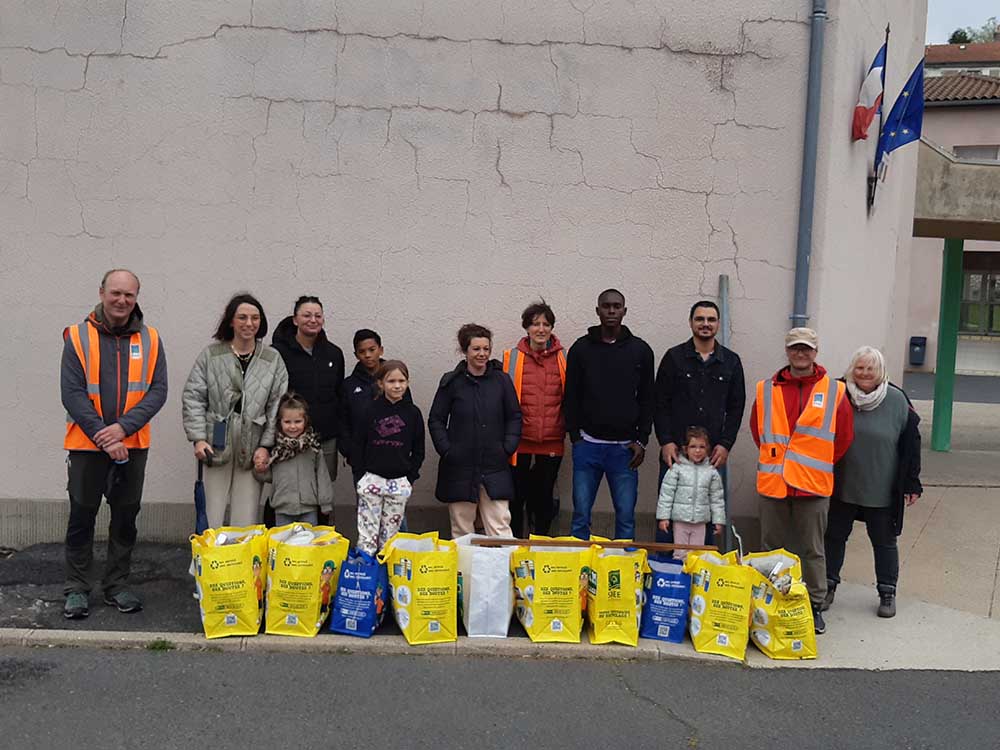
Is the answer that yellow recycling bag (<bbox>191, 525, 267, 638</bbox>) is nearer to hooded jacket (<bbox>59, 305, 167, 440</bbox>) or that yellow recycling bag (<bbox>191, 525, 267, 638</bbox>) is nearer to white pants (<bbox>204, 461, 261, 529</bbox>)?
white pants (<bbox>204, 461, 261, 529</bbox>)

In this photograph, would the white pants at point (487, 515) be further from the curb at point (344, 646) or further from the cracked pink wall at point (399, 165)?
the cracked pink wall at point (399, 165)

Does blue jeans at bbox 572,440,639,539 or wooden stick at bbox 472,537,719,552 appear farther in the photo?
blue jeans at bbox 572,440,639,539

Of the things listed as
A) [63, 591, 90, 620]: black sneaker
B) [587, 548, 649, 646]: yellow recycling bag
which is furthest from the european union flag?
[63, 591, 90, 620]: black sneaker

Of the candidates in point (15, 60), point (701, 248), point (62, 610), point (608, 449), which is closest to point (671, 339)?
point (701, 248)

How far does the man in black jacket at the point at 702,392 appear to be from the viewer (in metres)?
5.59

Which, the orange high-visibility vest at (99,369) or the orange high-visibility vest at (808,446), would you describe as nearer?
the orange high-visibility vest at (99,369)

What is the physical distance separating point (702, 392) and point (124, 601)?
3.55 metres

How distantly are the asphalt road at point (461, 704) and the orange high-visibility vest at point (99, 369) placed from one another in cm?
109

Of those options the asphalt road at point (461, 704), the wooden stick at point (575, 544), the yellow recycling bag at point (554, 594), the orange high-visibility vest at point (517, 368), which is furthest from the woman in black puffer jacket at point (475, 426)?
the asphalt road at point (461, 704)

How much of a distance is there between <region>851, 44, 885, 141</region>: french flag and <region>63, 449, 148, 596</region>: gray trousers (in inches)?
214

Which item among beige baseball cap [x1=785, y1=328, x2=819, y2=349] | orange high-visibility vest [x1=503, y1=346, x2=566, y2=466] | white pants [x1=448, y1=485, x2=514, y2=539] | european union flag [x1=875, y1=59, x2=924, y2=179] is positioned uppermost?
european union flag [x1=875, y1=59, x2=924, y2=179]

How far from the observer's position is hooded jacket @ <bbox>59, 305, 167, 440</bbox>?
4.84m

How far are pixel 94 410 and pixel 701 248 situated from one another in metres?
4.01

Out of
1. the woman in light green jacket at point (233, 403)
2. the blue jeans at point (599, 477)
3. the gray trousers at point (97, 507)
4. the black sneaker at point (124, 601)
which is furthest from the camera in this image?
the blue jeans at point (599, 477)
